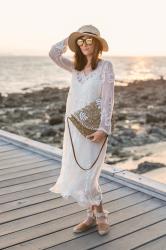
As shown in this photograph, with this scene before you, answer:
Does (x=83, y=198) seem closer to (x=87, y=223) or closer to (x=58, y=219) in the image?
(x=87, y=223)

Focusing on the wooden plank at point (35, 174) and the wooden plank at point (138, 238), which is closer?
the wooden plank at point (138, 238)

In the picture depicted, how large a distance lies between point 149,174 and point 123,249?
14.9ft

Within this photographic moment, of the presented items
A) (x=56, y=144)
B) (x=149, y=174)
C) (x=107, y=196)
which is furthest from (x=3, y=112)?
(x=107, y=196)

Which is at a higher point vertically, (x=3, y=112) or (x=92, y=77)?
(x=92, y=77)

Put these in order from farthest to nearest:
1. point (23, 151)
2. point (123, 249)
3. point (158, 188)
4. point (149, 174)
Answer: point (149, 174), point (23, 151), point (158, 188), point (123, 249)

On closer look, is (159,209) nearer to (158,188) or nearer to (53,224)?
(158,188)

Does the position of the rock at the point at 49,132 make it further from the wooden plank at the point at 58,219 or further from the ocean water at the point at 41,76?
the ocean water at the point at 41,76

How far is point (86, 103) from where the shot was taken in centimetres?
380

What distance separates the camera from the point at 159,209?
443 cm

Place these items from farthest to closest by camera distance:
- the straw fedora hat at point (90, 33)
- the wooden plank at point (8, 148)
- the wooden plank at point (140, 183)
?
the wooden plank at point (8, 148) → the wooden plank at point (140, 183) → the straw fedora hat at point (90, 33)

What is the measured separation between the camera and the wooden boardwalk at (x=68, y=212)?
3814 millimetres

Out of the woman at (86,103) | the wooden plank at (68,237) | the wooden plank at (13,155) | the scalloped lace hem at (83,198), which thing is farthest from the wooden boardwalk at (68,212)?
the wooden plank at (13,155)

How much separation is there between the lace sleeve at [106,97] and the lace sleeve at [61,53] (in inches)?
15.6

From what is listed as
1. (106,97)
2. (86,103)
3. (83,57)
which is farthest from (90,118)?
(83,57)
